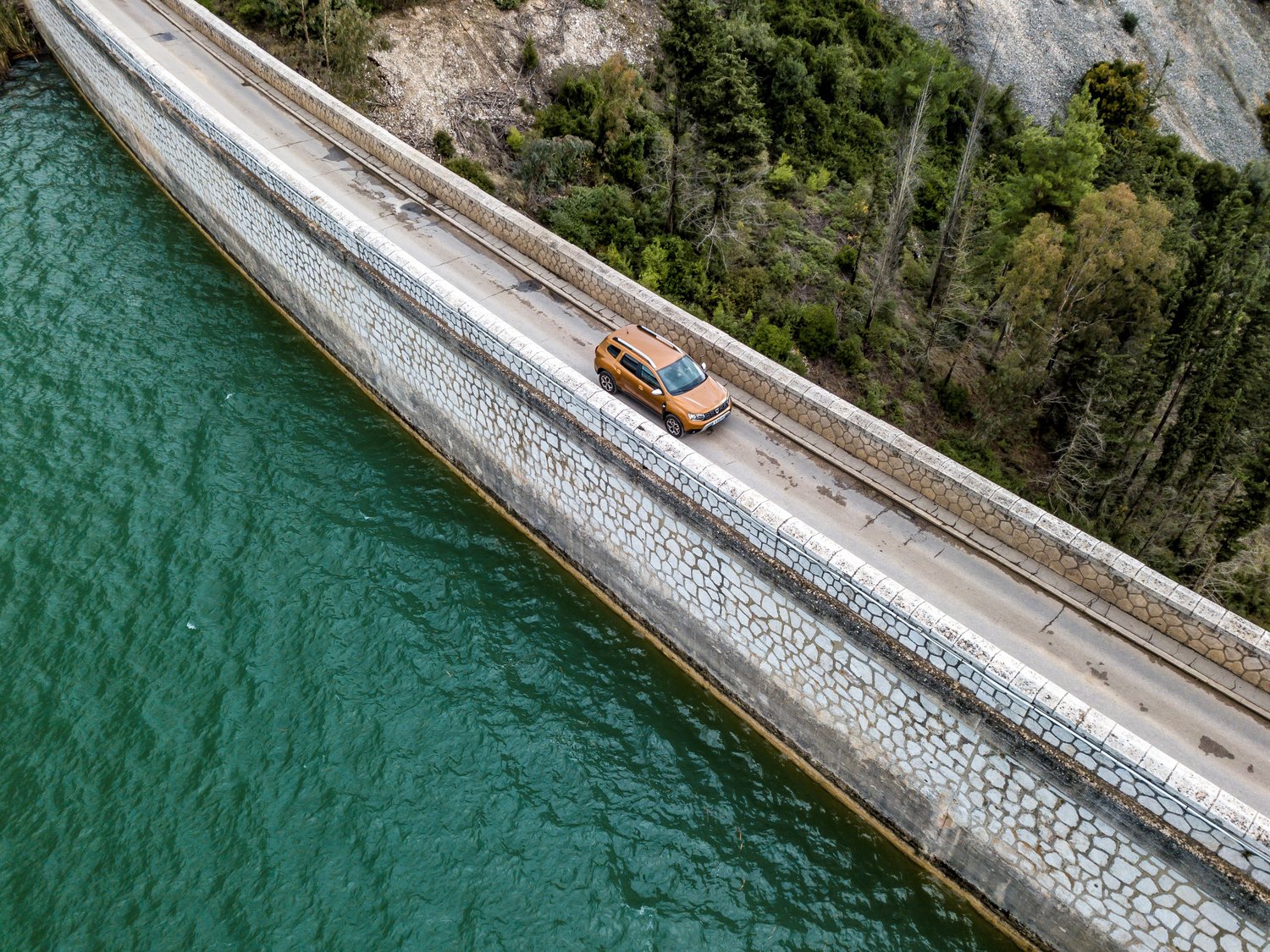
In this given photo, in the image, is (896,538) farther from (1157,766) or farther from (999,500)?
(1157,766)

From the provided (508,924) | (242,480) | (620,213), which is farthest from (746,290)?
(508,924)

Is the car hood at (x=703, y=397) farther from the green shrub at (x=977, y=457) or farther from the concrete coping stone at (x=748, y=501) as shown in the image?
the green shrub at (x=977, y=457)

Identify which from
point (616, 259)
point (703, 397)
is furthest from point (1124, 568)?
point (616, 259)

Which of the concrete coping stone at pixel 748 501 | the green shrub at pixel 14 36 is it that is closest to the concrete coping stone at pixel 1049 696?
the concrete coping stone at pixel 748 501

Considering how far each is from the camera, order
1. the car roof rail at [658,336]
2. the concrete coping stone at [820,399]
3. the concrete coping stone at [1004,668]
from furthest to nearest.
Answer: the car roof rail at [658,336] < the concrete coping stone at [820,399] < the concrete coping stone at [1004,668]

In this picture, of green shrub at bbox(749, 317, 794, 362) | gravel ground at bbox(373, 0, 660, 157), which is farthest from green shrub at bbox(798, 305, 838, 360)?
gravel ground at bbox(373, 0, 660, 157)

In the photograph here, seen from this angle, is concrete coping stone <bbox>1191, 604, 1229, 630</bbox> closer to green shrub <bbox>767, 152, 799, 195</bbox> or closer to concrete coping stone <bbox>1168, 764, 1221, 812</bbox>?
concrete coping stone <bbox>1168, 764, 1221, 812</bbox>
